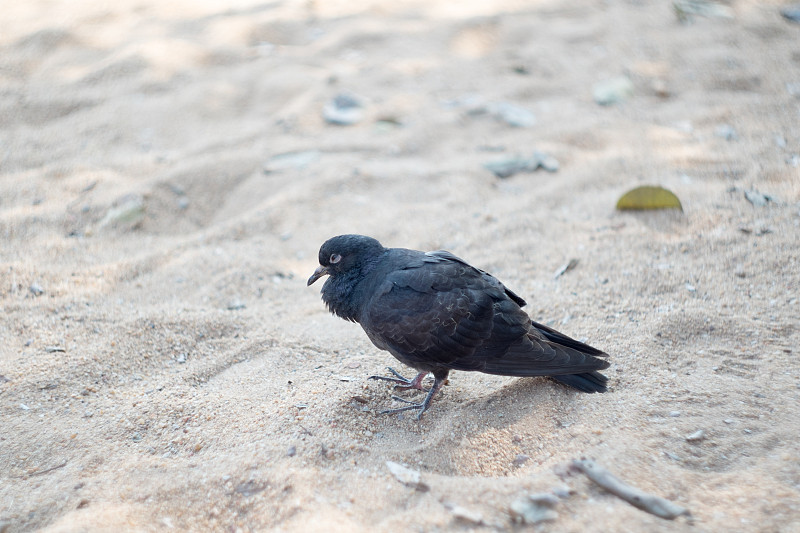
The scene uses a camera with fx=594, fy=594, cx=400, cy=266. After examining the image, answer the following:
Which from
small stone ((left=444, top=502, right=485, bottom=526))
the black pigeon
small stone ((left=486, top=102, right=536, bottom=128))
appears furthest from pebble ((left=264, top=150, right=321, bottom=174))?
small stone ((left=444, top=502, right=485, bottom=526))

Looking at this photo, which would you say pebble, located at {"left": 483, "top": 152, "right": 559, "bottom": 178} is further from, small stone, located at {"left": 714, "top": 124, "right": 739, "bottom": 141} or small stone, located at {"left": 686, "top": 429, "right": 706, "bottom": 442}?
small stone, located at {"left": 686, "top": 429, "right": 706, "bottom": 442}

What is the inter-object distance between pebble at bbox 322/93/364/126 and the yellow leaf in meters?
2.73

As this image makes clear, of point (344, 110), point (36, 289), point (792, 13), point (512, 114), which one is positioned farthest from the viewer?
point (792, 13)

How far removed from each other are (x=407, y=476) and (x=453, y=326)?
822 mm

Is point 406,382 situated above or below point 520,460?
below

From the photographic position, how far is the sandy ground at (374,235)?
7.91 feet

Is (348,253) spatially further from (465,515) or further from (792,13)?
(792,13)

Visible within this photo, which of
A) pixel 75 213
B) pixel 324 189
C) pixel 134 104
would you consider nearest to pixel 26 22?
pixel 134 104

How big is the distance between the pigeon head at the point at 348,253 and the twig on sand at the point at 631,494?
1547 mm

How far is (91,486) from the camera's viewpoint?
2.42 meters

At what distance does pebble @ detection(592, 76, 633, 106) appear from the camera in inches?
236

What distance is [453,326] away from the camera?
296cm

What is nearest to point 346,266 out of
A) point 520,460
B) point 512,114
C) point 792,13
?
point 520,460

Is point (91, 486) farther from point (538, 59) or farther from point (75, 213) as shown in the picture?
point (538, 59)
